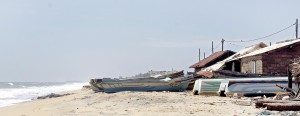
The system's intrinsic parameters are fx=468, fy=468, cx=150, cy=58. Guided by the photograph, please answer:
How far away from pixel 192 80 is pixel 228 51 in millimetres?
20200

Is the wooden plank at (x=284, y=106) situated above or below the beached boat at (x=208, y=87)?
below

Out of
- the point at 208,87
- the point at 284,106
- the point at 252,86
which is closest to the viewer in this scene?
the point at 284,106

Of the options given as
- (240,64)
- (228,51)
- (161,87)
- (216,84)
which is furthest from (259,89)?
(228,51)

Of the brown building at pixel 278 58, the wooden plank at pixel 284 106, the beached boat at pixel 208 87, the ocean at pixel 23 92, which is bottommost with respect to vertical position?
the ocean at pixel 23 92

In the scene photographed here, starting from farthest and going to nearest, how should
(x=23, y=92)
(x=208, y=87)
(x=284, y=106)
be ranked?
(x=23, y=92)
(x=208, y=87)
(x=284, y=106)

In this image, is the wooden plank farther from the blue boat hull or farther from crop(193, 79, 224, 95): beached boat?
the blue boat hull

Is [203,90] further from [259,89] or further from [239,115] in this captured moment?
[239,115]

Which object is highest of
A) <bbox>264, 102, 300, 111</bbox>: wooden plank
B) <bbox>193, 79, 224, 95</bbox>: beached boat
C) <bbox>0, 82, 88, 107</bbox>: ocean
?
<bbox>193, 79, 224, 95</bbox>: beached boat

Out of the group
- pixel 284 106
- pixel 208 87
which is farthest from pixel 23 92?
pixel 284 106

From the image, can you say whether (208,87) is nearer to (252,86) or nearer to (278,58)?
(252,86)

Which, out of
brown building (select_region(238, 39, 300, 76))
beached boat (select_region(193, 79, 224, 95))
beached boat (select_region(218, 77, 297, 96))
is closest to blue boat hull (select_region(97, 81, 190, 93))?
beached boat (select_region(193, 79, 224, 95))

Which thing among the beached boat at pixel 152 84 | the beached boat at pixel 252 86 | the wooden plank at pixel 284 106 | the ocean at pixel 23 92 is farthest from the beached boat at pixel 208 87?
the ocean at pixel 23 92

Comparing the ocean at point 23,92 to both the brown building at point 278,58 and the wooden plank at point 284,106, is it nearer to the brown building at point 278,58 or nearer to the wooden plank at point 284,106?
the brown building at point 278,58

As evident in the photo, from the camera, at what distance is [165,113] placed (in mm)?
13430
